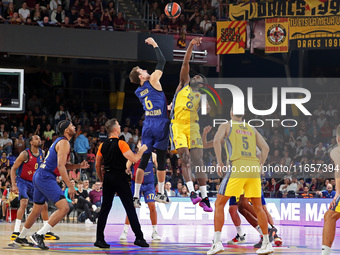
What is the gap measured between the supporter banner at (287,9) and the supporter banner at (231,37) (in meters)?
0.35

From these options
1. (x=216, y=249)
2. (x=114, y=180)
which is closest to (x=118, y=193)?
(x=114, y=180)

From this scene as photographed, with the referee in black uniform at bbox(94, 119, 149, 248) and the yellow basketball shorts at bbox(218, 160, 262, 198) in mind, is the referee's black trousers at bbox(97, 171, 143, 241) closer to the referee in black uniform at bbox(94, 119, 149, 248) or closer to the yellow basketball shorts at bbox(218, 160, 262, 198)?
the referee in black uniform at bbox(94, 119, 149, 248)

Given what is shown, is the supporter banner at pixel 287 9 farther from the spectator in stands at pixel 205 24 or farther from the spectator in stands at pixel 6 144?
the spectator in stands at pixel 6 144

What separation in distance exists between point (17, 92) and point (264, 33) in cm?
1003

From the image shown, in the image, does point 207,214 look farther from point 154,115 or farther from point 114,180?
point 114,180

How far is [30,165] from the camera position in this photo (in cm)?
1212

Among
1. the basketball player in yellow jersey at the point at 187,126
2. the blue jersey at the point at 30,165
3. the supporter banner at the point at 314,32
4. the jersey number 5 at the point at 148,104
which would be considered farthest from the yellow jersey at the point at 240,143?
the supporter banner at the point at 314,32

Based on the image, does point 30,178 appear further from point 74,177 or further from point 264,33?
point 264,33

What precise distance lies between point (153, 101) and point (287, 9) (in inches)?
545

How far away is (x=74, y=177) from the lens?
20.3 meters

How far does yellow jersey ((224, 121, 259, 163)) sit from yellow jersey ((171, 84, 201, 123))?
1.25m

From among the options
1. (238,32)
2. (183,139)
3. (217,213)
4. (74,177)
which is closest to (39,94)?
(74,177)

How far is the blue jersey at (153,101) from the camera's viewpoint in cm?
1127

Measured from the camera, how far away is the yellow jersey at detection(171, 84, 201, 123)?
11031mm
